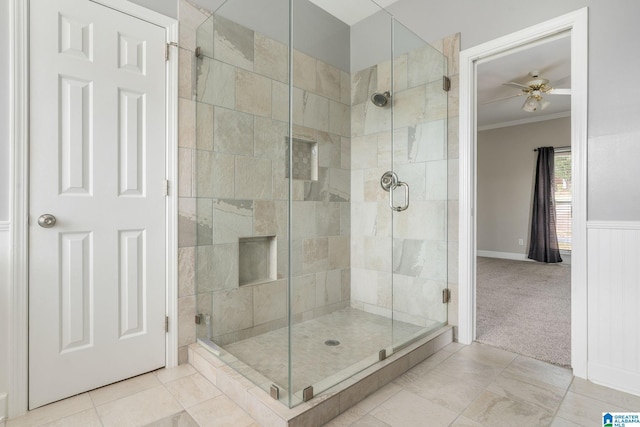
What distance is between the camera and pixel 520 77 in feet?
13.4

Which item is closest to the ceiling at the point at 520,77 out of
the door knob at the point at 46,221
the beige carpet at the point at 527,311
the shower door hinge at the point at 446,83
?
the shower door hinge at the point at 446,83

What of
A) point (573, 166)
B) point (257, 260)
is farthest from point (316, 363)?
point (573, 166)

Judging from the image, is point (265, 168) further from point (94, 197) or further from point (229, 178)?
point (94, 197)

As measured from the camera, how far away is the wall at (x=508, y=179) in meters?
6.02

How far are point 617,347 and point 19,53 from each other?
335 centimetres

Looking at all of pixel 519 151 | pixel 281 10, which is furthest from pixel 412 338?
pixel 519 151

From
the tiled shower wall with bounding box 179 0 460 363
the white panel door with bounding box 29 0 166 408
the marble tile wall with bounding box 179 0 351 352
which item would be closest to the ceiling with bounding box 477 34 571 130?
the tiled shower wall with bounding box 179 0 460 363

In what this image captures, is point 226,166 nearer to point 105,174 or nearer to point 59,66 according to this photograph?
point 105,174

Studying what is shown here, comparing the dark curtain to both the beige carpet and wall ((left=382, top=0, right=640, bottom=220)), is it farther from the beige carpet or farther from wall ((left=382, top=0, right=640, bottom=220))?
wall ((left=382, top=0, right=640, bottom=220))

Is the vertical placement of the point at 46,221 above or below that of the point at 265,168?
below

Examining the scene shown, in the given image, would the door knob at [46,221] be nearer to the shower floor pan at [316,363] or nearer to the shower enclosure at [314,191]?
the shower enclosure at [314,191]

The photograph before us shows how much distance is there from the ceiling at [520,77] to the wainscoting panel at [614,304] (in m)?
1.25

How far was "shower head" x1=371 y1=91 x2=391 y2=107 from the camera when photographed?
249cm

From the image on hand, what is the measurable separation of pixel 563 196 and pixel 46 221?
6.98 meters
